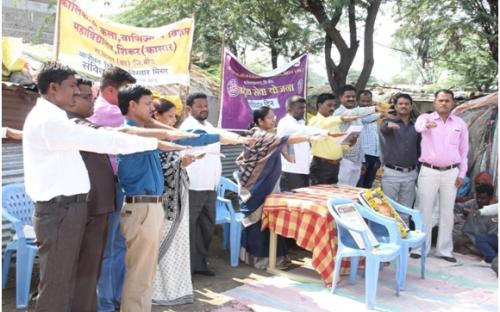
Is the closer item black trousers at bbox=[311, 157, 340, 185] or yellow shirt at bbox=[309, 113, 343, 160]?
yellow shirt at bbox=[309, 113, 343, 160]

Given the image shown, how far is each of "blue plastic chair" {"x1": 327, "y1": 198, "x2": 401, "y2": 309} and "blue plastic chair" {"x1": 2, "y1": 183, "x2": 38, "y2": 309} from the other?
2.31 metres

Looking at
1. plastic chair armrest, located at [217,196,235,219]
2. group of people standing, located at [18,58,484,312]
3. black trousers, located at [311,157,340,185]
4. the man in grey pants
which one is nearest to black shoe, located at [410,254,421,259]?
group of people standing, located at [18,58,484,312]

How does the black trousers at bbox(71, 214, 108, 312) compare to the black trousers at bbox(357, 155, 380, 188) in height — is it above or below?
below

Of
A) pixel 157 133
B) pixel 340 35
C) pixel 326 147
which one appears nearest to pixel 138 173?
pixel 157 133

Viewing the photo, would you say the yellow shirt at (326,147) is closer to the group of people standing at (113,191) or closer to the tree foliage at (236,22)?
the group of people standing at (113,191)

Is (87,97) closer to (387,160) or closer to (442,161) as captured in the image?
(387,160)

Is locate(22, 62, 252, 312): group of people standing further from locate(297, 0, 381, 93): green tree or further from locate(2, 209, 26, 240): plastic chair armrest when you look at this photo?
locate(297, 0, 381, 93): green tree

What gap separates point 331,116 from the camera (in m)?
5.58

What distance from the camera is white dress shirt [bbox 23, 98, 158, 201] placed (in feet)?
8.54

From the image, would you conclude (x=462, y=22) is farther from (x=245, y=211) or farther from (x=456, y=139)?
(x=245, y=211)

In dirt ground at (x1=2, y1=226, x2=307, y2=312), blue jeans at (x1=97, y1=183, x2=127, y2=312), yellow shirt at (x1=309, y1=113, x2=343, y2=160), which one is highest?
yellow shirt at (x1=309, y1=113, x2=343, y2=160)

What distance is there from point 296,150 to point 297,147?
34 millimetres

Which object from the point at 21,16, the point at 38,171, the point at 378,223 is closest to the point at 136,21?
the point at 21,16

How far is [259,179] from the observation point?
4.98m
